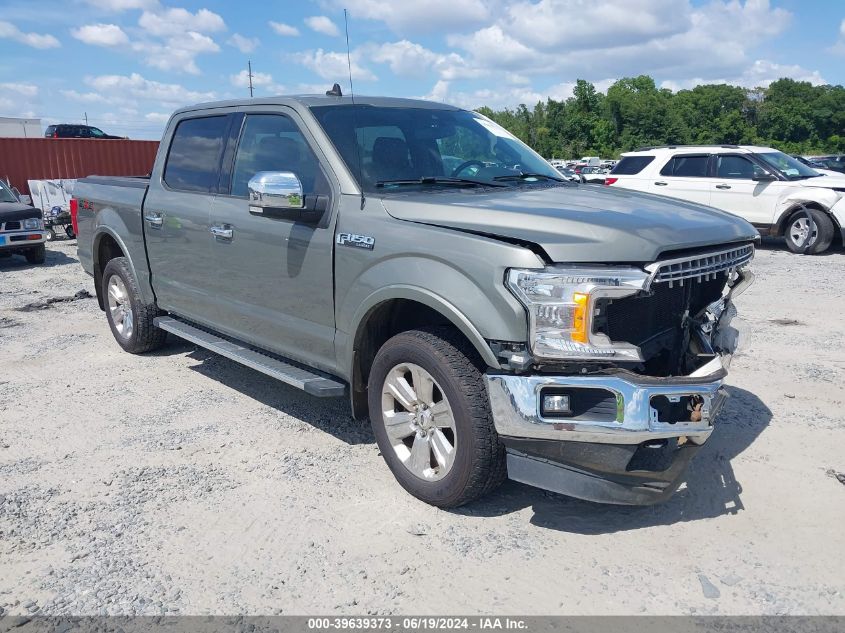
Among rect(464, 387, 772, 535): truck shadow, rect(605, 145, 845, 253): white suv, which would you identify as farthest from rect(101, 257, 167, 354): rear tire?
rect(605, 145, 845, 253): white suv

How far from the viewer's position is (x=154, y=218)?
5.56 metres

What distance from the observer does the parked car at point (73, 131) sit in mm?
31172

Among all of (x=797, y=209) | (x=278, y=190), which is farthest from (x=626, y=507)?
(x=797, y=209)

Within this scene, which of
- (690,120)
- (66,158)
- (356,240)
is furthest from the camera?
(690,120)

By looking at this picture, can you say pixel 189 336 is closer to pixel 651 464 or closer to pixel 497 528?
pixel 497 528

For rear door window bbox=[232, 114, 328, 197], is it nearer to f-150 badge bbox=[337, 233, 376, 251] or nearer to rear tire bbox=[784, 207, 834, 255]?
f-150 badge bbox=[337, 233, 376, 251]

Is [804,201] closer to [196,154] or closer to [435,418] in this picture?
[196,154]

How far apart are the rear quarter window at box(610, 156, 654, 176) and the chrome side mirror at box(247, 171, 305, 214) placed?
11211mm

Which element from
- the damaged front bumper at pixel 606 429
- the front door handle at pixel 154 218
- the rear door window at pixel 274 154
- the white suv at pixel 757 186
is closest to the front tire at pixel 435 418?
the damaged front bumper at pixel 606 429

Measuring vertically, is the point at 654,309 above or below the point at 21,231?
above

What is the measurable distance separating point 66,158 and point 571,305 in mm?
20283

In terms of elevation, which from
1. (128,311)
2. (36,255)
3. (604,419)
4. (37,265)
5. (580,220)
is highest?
(580,220)

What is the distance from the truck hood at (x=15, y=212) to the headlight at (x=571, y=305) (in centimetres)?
1154

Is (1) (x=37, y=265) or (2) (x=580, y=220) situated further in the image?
(1) (x=37, y=265)
